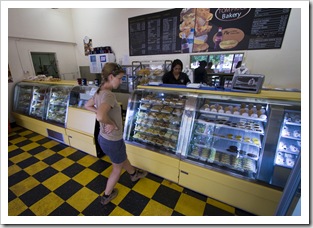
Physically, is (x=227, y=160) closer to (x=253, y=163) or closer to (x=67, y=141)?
(x=253, y=163)

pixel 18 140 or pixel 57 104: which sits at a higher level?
pixel 57 104

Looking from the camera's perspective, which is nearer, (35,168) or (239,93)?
(239,93)

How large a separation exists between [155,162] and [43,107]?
3243mm

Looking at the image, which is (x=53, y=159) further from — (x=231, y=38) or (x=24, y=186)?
(x=231, y=38)

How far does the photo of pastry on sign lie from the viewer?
3434 mm

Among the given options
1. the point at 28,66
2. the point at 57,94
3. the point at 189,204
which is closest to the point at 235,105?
the point at 189,204

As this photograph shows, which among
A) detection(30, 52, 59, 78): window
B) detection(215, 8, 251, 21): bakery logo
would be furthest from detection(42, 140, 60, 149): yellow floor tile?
detection(215, 8, 251, 21): bakery logo

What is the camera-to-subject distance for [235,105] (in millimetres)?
2064

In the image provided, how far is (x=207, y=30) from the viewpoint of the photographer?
148 inches

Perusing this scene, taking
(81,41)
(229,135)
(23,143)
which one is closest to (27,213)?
(23,143)

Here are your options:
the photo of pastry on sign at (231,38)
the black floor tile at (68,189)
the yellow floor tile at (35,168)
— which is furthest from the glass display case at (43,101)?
the photo of pastry on sign at (231,38)

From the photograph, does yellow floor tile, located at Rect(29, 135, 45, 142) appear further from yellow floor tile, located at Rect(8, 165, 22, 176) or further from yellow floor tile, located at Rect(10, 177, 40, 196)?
yellow floor tile, located at Rect(10, 177, 40, 196)

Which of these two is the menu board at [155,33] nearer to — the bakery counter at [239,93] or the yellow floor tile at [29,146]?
the bakery counter at [239,93]

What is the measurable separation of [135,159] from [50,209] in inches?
50.0
